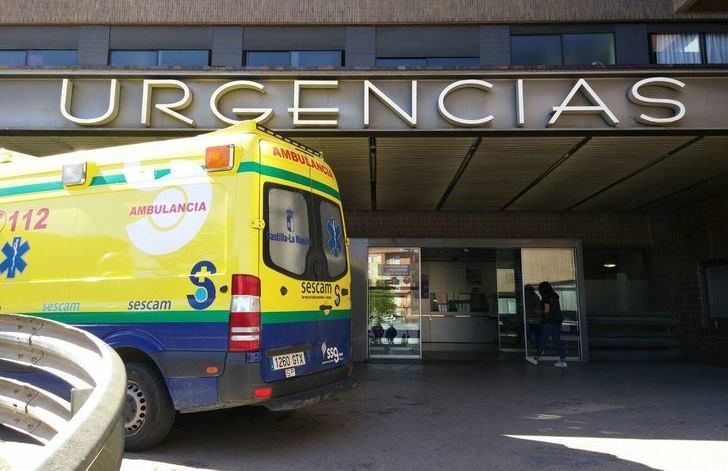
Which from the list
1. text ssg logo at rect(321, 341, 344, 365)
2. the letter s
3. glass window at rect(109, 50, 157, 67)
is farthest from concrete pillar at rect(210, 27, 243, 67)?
text ssg logo at rect(321, 341, 344, 365)

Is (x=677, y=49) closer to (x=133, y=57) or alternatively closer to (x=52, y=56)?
(x=133, y=57)

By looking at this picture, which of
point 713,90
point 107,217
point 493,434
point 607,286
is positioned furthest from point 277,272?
point 607,286

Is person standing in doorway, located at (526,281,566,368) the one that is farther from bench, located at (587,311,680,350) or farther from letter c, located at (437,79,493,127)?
letter c, located at (437,79,493,127)

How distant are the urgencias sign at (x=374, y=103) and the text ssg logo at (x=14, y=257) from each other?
7.16ft

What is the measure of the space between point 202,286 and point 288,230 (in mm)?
900

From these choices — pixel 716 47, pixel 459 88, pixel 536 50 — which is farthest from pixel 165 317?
pixel 716 47

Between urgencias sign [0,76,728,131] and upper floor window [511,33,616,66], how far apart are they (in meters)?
4.41

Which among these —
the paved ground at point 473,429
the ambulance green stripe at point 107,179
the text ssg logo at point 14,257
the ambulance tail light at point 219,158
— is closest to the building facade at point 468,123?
the ambulance green stripe at point 107,179

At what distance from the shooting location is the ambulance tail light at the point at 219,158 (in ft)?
15.1

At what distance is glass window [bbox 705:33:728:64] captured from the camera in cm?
1057

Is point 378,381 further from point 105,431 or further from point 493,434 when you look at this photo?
point 105,431

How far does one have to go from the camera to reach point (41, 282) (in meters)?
5.24

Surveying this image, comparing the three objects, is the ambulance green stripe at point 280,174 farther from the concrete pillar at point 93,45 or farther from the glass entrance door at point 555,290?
the concrete pillar at point 93,45

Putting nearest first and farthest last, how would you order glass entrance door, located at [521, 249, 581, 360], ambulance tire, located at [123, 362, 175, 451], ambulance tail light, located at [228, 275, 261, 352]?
ambulance tail light, located at [228, 275, 261, 352] → ambulance tire, located at [123, 362, 175, 451] → glass entrance door, located at [521, 249, 581, 360]
